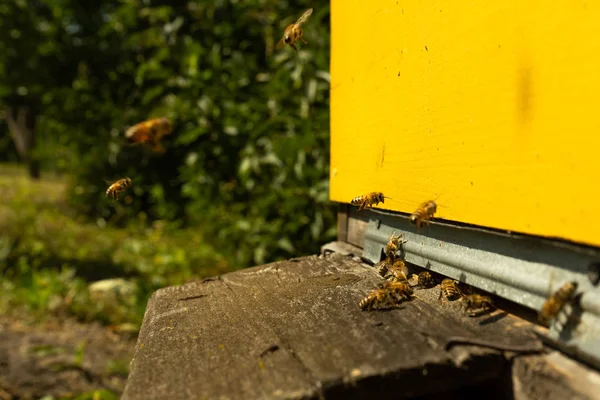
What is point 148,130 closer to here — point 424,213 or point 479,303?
point 424,213

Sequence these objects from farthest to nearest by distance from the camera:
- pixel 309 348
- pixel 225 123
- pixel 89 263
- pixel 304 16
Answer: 1. pixel 89 263
2. pixel 225 123
3. pixel 304 16
4. pixel 309 348

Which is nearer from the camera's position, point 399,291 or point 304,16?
point 399,291

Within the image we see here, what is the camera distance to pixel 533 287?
0.96m

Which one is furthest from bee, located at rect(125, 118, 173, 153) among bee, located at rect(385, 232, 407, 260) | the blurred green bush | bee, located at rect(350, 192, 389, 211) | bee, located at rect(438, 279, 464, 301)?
bee, located at rect(438, 279, 464, 301)

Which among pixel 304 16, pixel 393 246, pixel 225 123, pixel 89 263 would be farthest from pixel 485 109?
pixel 89 263

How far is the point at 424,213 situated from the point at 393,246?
0.28 m

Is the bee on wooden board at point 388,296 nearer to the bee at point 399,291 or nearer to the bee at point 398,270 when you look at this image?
the bee at point 399,291

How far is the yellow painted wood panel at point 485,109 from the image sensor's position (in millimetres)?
860

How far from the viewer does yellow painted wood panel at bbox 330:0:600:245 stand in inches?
33.9

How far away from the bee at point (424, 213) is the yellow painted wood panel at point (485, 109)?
1.3 inches

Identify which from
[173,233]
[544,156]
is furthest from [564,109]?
[173,233]

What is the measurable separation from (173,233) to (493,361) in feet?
19.1

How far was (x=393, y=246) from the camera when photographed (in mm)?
1520

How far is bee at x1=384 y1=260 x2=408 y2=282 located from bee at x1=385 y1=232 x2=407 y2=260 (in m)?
0.04
